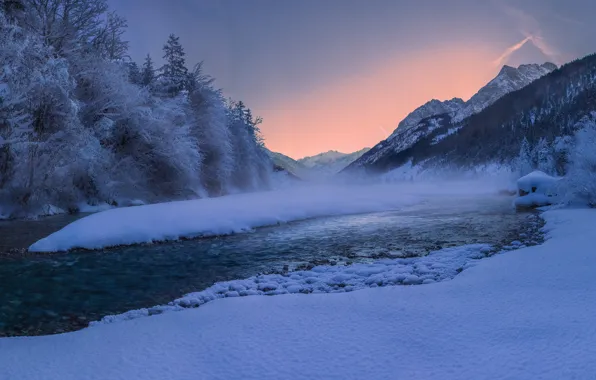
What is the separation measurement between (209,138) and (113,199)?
43.0 feet

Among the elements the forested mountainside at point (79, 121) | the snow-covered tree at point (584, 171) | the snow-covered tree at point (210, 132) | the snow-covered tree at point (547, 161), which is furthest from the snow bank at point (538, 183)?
the snow-covered tree at point (210, 132)

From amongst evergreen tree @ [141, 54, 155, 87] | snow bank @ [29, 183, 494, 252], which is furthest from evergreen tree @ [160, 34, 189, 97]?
snow bank @ [29, 183, 494, 252]

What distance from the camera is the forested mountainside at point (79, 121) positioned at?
15.2m

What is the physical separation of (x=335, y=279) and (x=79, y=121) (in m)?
17.1

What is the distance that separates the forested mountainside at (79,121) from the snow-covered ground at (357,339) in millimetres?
15083

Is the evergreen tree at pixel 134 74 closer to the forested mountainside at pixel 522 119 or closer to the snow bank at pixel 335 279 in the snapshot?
the snow bank at pixel 335 279

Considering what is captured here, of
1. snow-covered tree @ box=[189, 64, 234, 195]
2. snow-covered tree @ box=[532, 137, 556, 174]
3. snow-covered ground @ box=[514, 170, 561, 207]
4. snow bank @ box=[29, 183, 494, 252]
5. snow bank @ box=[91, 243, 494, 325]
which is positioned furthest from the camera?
snow-covered tree @ box=[189, 64, 234, 195]

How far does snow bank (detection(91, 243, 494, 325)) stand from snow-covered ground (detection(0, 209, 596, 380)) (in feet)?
2.71

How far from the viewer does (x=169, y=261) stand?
8.80m

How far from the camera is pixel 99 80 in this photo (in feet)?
68.1

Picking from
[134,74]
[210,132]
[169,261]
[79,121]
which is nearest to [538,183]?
[169,261]

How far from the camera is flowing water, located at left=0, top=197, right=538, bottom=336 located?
562cm

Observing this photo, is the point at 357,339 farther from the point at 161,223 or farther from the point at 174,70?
the point at 174,70

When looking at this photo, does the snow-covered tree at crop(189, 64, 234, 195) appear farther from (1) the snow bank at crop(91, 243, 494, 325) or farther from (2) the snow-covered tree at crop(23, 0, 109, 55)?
(1) the snow bank at crop(91, 243, 494, 325)
